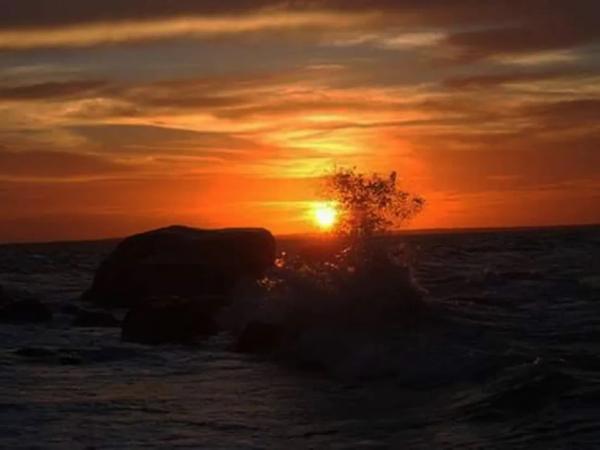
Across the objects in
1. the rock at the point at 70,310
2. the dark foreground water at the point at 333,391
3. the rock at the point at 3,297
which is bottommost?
the dark foreground water at the point at 333,391

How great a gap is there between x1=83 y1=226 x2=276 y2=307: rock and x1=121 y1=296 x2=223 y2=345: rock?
9.60 meters

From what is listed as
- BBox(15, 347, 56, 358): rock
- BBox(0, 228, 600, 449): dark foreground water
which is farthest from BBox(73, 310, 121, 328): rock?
BBox(15, 347, 56, 358): rock

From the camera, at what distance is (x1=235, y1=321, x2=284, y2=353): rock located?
69.8ft

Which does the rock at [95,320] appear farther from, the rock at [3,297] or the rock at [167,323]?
the rock at [3,297]

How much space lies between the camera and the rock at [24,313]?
28.7m

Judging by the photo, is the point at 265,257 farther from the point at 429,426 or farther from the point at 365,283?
the point at 429,426

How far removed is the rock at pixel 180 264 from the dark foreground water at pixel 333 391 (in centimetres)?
1024

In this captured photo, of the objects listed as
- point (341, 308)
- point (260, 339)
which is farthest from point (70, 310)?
point (260, 339)

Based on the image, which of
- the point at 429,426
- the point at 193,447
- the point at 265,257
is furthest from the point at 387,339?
the point at 265,257

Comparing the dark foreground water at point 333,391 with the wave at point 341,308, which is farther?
the wave at point 341,308

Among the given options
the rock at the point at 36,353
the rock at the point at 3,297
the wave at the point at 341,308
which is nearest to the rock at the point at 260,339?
the wave at the point at 341,308

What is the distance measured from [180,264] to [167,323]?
471 inches

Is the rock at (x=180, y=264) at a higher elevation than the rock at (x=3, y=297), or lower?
higher

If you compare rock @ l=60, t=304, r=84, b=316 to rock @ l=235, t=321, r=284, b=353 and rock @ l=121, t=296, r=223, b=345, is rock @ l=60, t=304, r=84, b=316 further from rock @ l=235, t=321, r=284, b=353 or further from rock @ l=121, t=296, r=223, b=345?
rock @ l=235, t=321, r=284, b=353
